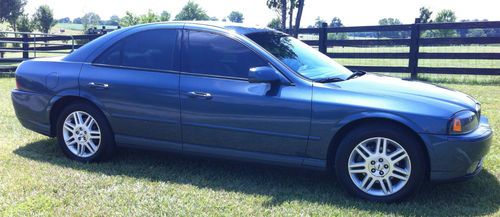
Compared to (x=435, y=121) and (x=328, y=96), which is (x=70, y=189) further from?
(x=435, y=121)

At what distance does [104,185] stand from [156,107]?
82 cm

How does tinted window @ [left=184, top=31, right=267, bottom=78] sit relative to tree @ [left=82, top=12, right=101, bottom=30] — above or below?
below

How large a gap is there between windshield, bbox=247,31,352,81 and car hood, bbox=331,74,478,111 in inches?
10.5

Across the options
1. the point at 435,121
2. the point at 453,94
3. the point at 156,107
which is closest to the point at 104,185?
the point at 156,107

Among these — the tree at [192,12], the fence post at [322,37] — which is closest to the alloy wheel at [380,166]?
the fence post at [322,37]

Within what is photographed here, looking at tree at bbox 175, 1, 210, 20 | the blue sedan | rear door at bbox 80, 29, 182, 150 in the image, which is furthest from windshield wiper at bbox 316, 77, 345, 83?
tree at bbox 175, 1, 210, 20

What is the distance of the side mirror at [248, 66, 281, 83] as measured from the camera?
371 centimetres

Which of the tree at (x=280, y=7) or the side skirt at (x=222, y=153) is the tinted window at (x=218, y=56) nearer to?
the side skirt at (x=222, y=153)

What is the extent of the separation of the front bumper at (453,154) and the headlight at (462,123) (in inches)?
1.6

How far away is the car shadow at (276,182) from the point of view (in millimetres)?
3555

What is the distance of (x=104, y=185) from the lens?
3.96 meters

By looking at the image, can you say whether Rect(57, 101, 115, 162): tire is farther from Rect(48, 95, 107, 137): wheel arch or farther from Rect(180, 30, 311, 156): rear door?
Rect(180, 30, 311, 156): rear door

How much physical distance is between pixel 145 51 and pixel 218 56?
30.8 inches

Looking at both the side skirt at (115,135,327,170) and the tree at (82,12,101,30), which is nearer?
the side skirt at (115,135,327,170)
